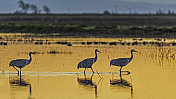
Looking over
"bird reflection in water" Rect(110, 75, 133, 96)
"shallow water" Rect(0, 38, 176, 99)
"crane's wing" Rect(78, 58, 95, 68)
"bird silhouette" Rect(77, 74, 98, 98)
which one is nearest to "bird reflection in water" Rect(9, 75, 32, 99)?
"shallow water" Rect(0, 38, 176, 99)

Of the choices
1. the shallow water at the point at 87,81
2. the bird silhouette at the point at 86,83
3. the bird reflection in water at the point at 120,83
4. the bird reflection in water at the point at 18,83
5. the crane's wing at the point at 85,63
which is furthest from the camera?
the crane's wing at the point at 85,63

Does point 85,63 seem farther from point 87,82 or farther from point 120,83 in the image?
point 120,83

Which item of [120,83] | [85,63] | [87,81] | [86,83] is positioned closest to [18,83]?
[86,83]

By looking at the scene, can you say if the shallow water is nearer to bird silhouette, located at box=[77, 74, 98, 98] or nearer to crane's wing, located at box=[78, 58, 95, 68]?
bird silhouette, located at box=[77, 74, 98, 98]

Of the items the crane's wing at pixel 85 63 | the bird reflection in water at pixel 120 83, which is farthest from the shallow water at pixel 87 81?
the crane's wing at pixel 85 63

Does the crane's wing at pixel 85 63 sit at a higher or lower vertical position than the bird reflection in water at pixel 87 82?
higher

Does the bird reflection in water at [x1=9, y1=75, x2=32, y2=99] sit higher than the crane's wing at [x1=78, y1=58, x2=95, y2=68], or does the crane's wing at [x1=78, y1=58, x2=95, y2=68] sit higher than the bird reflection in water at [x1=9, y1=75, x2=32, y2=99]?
the crane's wing at [x1=78, y1=58, x2=95, y2=68]

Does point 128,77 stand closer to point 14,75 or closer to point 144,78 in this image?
point 144,78

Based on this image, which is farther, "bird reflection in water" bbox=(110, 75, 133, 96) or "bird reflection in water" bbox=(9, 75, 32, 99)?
"bird reflection in water" bbox=(110, 75, 133, 96)

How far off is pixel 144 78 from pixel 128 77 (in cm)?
80

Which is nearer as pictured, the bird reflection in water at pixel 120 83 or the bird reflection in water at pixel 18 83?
the bird reflection in water at pixel 18 83

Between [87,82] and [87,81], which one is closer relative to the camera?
[87,82]

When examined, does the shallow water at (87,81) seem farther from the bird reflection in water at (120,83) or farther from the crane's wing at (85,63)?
the crane's wing at (85,63)

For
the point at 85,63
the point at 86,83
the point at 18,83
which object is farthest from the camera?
the point at 85,63
